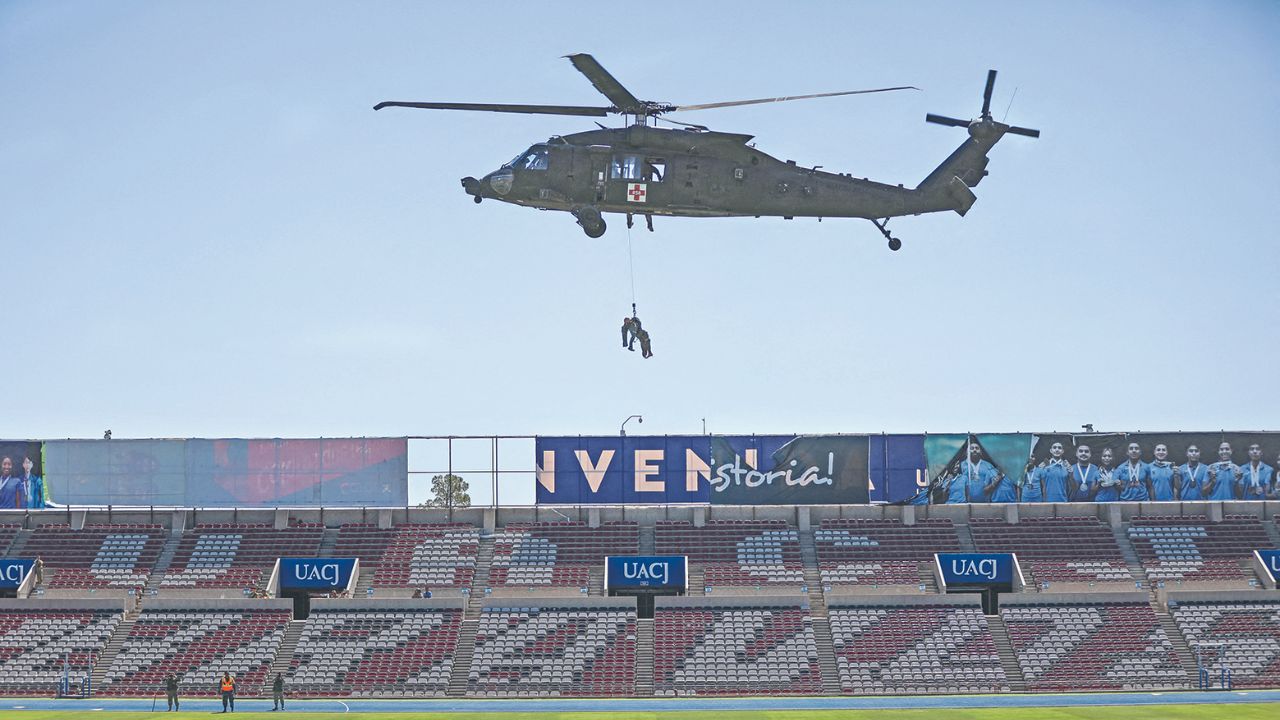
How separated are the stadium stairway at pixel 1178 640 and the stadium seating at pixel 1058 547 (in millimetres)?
3231

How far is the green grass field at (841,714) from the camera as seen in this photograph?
203 feet

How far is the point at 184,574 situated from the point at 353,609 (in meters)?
10.8

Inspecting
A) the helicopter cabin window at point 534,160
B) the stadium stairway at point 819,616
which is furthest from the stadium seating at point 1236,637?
the helicopter cabin window at point 534,160

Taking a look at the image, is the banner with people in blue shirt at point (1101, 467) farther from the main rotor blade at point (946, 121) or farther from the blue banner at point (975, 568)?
the main rotor blade at point (946, 121)

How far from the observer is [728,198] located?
58438 millimetres

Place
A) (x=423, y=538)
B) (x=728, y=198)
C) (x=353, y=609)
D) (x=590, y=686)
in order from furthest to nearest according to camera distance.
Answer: (x=423, y=538) < (x=353, y=609) < (x=590, y=686) < (x=728, y=198)

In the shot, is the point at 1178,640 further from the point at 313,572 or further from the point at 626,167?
the point at 313,572

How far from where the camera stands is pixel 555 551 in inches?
3302

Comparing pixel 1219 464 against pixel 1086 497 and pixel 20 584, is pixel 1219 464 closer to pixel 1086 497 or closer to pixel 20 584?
pixel 1086 497

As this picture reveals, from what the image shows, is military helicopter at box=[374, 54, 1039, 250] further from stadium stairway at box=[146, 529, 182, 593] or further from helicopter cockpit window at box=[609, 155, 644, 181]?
stadium stairway at box=[146, 529, 182, 593]

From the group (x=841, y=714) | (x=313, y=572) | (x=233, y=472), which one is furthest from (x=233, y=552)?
(x=841, y=714)

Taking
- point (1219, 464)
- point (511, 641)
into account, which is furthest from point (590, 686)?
point (1219, 464)

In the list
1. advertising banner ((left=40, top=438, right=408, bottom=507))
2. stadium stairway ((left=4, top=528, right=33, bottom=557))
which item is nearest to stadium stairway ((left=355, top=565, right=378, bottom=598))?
advertising banner ((left=40, top=438, right=408, bottom=507))

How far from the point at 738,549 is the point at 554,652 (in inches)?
558
